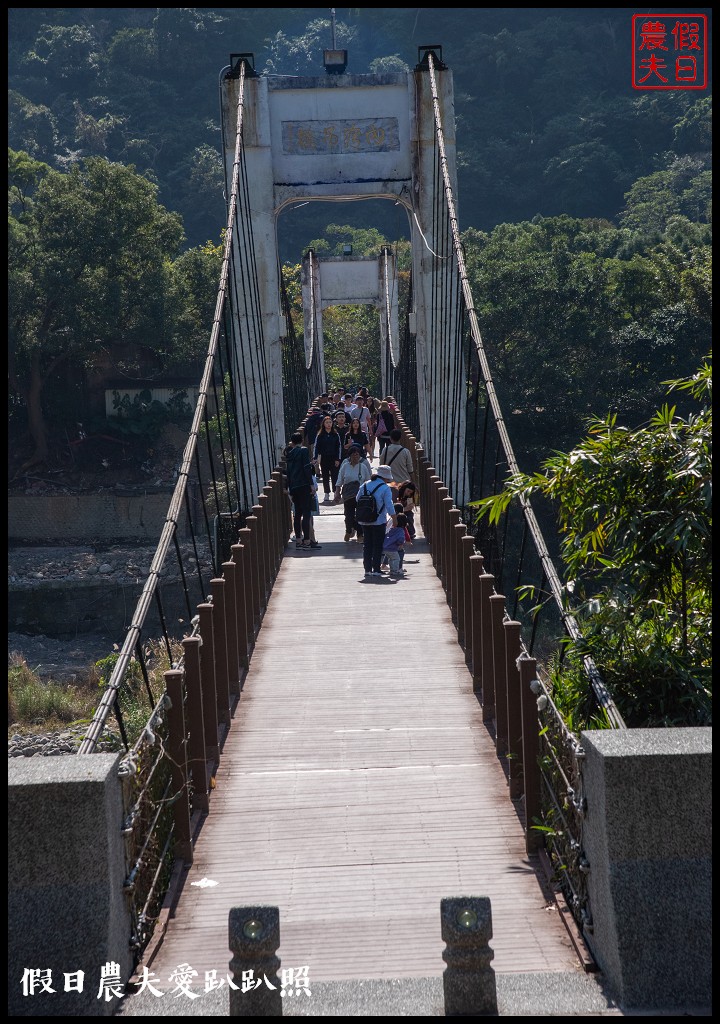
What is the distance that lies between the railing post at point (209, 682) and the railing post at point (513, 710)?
1.31m

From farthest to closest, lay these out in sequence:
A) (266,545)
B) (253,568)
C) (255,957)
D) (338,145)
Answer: (338,145)
(266,545)
(253,568)
(255,957)

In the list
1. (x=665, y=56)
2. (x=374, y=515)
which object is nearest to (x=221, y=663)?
(x=374, y=515)

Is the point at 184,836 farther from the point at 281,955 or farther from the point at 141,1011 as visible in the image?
the point at 141,1011

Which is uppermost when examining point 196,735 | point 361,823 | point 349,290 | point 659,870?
point 349,290

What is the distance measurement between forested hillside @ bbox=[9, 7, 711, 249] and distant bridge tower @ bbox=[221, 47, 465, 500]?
1863 inches

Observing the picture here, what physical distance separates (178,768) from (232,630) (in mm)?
2140

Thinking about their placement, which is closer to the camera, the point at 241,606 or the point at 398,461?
the point at 241,606

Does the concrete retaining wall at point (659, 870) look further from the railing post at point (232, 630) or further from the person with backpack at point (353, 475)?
the person with backpack at point (353, 475)

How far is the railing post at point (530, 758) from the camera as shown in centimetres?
465

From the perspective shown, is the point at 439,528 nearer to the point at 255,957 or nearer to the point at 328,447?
the point at 328,447

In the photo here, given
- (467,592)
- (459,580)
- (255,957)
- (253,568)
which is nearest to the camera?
(255,957)

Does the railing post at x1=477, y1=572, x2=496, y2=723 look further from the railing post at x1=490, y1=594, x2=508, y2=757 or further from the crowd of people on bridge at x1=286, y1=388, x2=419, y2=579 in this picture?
the crowd of people on bridge at x1=286, y1=388, x2=419, y2=579

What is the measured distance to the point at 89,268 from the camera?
34031 millimetres

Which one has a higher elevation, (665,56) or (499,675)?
(665,56)
